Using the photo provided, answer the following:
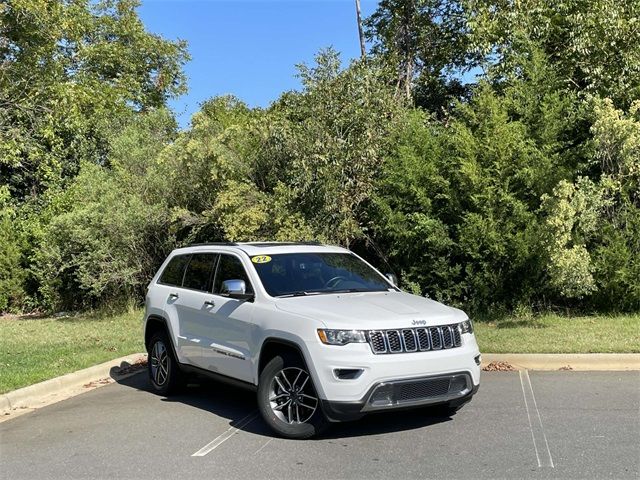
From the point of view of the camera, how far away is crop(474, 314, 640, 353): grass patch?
9305mm

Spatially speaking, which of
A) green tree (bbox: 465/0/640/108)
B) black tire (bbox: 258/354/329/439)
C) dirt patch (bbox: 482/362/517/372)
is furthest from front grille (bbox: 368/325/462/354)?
green tree (bbox: 465/0/640/108)

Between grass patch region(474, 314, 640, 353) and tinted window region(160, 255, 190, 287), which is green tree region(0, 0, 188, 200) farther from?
grass patch region(474, 314, 640, 353)

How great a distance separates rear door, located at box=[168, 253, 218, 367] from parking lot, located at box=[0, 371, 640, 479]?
2.31 ft

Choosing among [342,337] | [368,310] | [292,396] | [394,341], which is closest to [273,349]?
[292,396]

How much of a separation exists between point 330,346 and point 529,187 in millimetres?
7989

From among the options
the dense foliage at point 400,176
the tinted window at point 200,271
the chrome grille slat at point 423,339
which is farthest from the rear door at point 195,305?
the dense foliage at point 400,176

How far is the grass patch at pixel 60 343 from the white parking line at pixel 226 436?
3084 mm

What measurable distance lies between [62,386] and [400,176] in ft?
24.0

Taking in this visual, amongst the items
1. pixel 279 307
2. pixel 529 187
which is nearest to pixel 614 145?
pixel 529 187

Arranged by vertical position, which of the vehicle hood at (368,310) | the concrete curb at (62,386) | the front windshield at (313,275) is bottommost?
the concrete curb at (62,386)

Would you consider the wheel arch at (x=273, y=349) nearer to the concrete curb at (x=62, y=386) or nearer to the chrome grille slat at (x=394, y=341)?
the chrome grille slat at (x=394, y=341)

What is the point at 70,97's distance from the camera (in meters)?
15.8

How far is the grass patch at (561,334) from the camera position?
30.5 feet

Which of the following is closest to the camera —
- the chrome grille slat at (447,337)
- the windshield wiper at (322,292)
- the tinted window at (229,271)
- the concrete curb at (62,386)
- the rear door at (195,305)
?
the chrome grille slat at (447,337)
